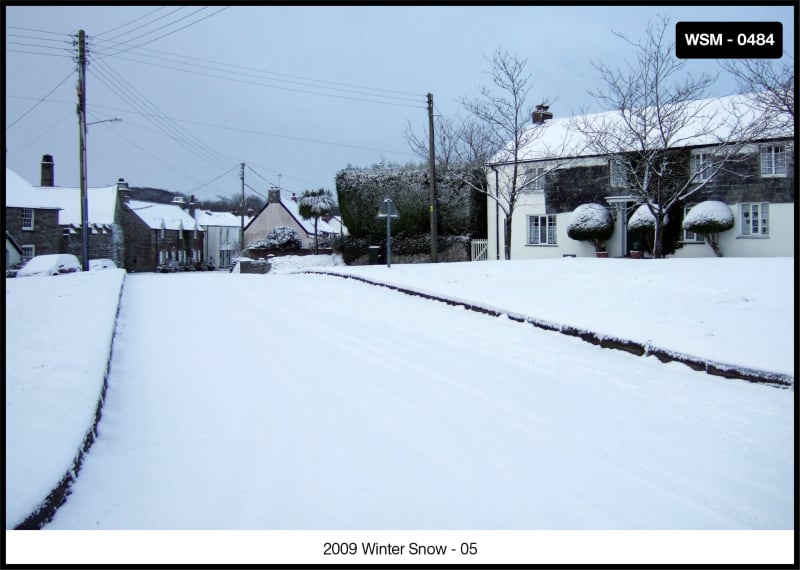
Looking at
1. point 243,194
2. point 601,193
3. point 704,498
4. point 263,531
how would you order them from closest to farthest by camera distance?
point 263,531
point 704,498
point 601,193
point 243,194

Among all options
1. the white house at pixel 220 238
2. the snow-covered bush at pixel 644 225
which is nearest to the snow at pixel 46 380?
the snow-covered bush at pixel 644 225

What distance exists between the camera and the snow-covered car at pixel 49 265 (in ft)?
28.3

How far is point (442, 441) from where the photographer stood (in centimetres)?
449

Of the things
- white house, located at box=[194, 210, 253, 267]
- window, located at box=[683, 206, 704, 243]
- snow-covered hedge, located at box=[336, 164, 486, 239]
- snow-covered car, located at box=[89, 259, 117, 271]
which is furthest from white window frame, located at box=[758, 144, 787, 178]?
white house, located at box=[194, 210, 253, 267]

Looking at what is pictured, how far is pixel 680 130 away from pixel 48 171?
2077 cm

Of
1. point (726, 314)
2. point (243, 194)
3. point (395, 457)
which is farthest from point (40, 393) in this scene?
point (243, 194)

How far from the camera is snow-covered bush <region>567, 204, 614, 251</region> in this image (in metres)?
24.6

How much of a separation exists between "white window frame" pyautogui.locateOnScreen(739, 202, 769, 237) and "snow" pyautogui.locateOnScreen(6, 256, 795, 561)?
43.2 ft

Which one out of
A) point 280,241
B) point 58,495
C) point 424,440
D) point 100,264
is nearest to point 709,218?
point 100,264

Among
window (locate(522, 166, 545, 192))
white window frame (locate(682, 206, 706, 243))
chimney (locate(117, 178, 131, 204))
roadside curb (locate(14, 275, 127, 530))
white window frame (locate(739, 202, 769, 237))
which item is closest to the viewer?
roadside curb (locate(14, 275, 127, 530))

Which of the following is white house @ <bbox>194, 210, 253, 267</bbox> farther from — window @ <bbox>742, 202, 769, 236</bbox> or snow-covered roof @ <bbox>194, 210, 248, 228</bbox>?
window @ <bbox>742, 202, 769, 236</bbox>

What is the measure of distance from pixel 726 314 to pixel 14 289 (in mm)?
8389

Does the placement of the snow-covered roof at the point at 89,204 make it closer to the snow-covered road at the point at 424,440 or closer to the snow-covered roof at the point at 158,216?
Result: the snow-covered roof at the point at 158,216

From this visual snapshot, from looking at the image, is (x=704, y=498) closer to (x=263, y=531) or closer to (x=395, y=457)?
(x=395, y=457)
